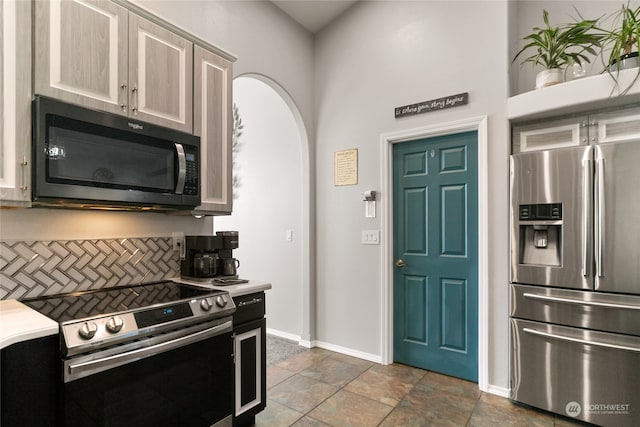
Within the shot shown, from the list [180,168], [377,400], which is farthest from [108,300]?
[377,400]

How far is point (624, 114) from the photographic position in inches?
84.0

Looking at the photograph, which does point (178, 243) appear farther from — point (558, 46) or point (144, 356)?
point (558, 46)

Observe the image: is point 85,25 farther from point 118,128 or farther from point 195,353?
point 195,353

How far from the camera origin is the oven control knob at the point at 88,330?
1275 mm

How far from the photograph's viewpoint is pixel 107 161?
65.6 inches

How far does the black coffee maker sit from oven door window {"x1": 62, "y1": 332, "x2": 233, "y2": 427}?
584 mm

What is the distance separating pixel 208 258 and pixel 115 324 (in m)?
0.95

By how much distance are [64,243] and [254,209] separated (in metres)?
2.38

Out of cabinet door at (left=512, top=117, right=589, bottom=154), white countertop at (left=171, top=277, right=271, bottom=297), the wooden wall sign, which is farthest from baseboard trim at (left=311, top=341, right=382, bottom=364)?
the wooden wall sign

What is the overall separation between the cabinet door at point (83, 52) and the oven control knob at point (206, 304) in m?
1.08

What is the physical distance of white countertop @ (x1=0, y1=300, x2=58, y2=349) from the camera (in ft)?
3.79

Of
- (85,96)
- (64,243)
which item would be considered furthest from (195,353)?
(85,96)

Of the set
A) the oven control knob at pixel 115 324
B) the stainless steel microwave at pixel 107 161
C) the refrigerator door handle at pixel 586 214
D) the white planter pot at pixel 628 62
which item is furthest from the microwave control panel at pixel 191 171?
the white planter pot at pixel 628 62

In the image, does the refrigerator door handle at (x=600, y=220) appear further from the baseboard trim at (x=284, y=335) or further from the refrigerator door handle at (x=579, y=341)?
the baseboard trim at (x=284, y=335)
